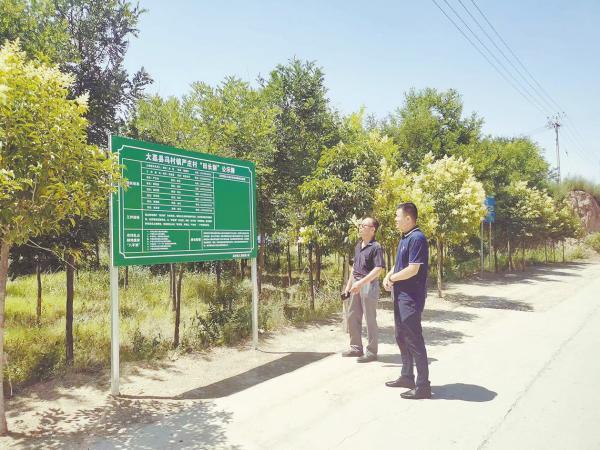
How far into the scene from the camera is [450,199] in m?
14.1

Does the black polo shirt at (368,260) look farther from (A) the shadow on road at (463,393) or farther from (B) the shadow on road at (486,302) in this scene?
(B) the shadow on road at (486,302)

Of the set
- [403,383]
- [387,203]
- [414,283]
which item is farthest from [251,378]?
[387,203]

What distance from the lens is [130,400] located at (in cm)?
536

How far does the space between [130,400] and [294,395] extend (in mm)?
2098

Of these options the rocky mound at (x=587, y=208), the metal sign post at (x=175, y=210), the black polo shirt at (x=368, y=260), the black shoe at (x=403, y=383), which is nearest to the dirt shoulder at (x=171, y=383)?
the metal sign post at (x=175, y=210)

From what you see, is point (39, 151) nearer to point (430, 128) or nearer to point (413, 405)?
point (413, 405)

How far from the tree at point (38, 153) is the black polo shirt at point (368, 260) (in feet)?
13.3

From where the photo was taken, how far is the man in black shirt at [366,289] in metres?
6.66

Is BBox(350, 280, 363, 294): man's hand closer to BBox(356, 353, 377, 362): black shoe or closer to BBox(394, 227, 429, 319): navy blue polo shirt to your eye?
BBox(356, 353, 377, 362): black shoe

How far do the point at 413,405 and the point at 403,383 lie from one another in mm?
603

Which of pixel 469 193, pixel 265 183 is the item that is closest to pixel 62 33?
pixel 265 183

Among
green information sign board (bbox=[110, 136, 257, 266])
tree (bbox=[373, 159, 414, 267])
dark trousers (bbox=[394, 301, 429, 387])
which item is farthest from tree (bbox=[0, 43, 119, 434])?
tree (bbox=[373, 159, 414, 267])

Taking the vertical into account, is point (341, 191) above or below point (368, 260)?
above

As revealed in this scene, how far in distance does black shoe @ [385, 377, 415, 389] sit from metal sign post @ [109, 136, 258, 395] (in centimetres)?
314
